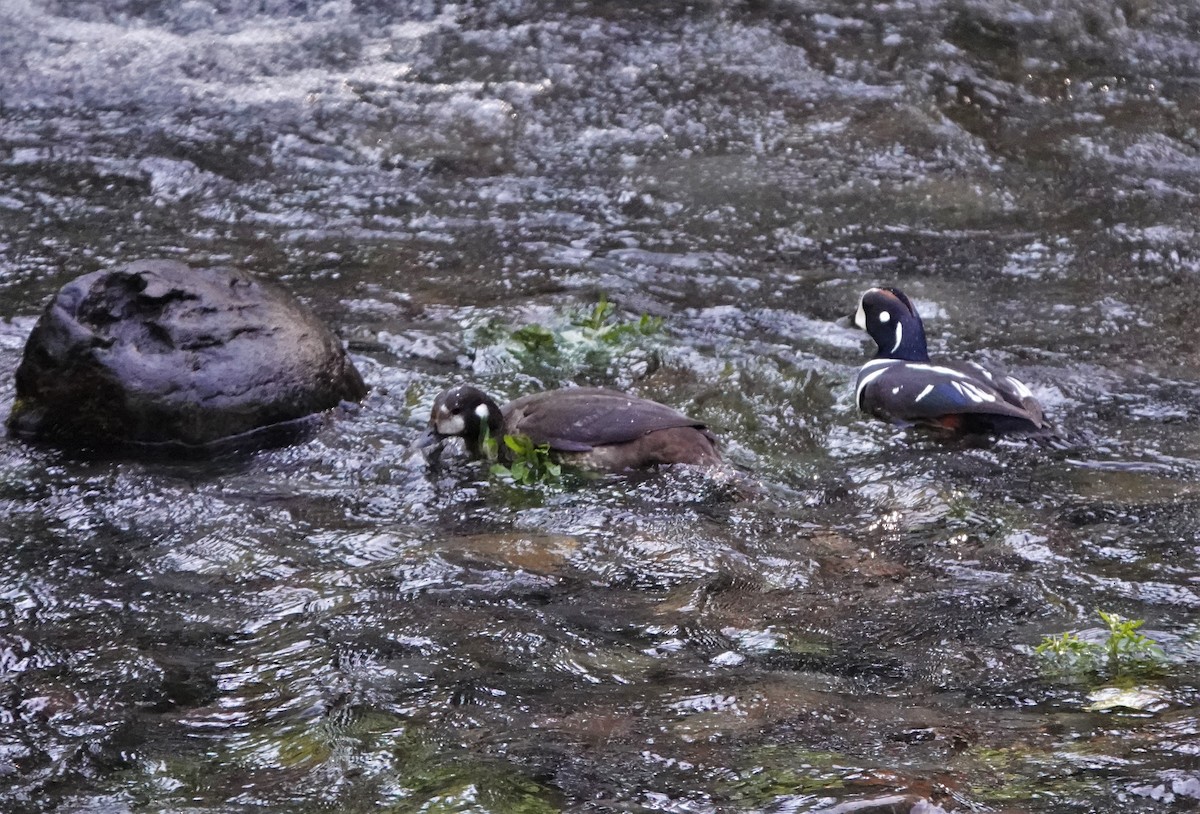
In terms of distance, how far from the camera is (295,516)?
16.2ft

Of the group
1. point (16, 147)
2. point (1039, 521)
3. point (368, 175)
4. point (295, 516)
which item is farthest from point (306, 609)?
point (16, 147)

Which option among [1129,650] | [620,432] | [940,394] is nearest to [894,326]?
[940,394]

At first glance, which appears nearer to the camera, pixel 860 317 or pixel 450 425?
pixel 450 425

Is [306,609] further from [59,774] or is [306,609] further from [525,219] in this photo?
[525,219]

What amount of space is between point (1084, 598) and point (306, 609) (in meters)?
2.43

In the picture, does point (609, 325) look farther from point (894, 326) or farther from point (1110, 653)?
point (1110, 653)

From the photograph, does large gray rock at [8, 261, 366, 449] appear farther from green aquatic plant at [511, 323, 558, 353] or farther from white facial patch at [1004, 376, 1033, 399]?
white facial patch at [1004, 376, 1033, 399]

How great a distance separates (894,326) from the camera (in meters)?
6.81

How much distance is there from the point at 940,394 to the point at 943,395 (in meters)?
0.02

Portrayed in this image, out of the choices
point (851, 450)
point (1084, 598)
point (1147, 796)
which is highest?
point (1147, 796)

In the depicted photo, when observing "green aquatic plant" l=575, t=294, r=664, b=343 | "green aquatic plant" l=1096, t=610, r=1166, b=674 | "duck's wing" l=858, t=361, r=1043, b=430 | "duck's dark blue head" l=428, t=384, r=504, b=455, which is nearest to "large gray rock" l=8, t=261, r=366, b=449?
"duck's dark blue head" l=428, t=384, r=504, b=455

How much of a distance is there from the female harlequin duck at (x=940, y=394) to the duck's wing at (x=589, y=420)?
1.18 m

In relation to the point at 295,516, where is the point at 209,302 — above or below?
above

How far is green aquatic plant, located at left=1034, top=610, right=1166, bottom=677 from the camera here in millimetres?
3547
